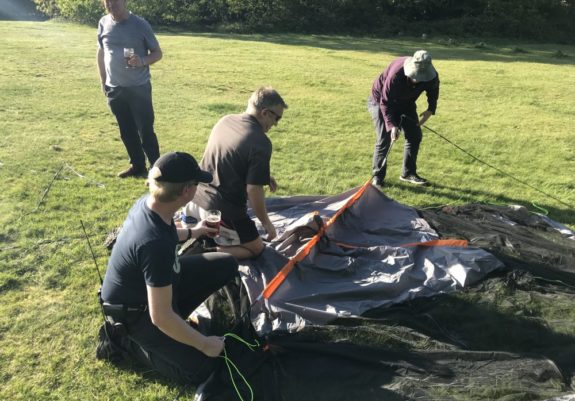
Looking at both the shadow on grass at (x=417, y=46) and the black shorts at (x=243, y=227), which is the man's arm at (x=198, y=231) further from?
the shadow on grass at (x=417, y=46)

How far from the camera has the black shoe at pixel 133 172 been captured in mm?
6047

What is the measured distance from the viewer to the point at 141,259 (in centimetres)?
243

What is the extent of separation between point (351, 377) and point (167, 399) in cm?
112

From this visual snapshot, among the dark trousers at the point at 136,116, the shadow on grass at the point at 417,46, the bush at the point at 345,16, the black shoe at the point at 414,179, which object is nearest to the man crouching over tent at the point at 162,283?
the dark trousers at the point at 136,116

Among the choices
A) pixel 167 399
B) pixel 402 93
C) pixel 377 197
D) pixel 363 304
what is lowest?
pixel 167 399

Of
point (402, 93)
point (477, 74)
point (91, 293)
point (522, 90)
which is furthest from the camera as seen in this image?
point (477, 74)

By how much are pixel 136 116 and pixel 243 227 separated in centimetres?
260

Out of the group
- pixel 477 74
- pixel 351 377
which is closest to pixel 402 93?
pixel 351 377

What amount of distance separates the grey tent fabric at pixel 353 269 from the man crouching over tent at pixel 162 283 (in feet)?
1.70

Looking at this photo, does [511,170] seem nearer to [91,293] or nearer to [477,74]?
[91,293]

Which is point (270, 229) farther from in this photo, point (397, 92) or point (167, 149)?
point (167, 149)

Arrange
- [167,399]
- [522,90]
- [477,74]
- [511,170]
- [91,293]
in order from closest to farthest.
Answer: [167,399], [91,293], [511,170], [522,90], [477,74]

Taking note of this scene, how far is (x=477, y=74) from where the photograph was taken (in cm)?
1470

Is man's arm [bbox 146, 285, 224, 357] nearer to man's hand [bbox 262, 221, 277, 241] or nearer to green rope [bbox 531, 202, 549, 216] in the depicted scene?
man's hand [bbox 262, 221, 277, 241]
